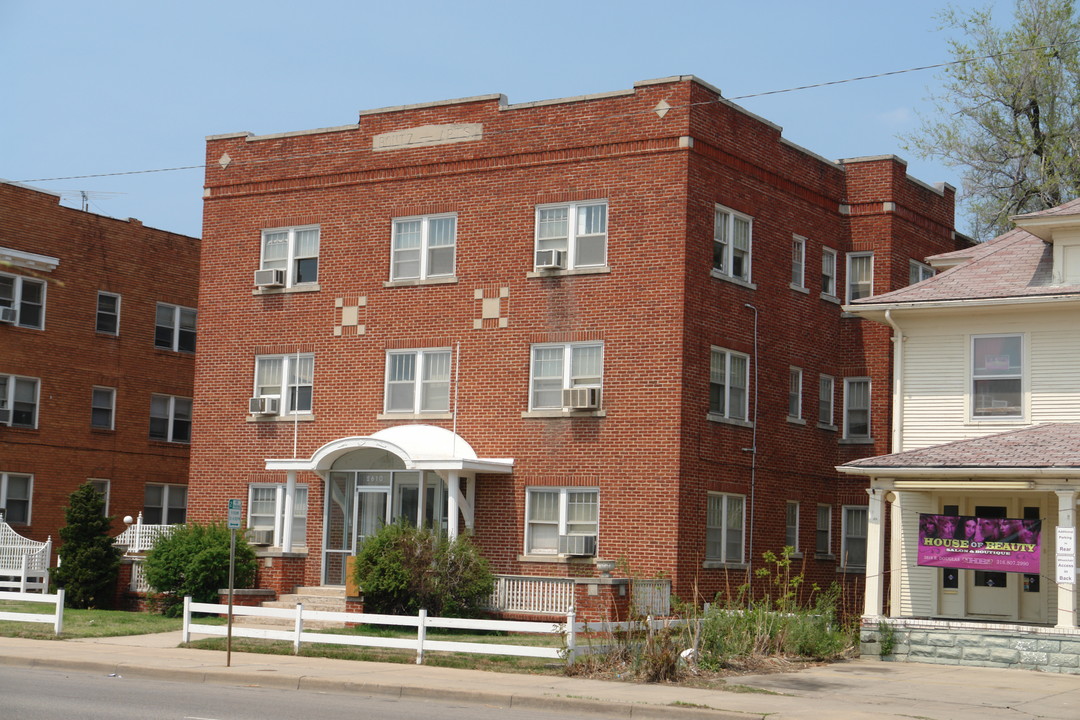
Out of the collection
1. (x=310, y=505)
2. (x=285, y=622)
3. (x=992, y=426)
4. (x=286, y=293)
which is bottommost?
(x=285, y=622)

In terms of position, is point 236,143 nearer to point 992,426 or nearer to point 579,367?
point 579,367

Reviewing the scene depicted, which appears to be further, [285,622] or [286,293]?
[286,293]

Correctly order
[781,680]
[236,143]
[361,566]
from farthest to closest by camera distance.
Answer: [236,143], [361,566], [781,680]

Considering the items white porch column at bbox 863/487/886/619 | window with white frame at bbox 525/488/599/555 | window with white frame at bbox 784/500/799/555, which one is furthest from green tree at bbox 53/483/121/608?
white porch column at bbox 863/487/886/619

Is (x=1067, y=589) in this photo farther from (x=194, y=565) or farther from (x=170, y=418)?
(x=170, y=418)

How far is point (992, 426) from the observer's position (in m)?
26.7

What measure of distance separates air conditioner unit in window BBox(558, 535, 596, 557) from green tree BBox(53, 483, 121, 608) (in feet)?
34.6

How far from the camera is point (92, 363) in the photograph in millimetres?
41000

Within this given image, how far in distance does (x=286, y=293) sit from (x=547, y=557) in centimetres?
931

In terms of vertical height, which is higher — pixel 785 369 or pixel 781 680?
pixel 785 369

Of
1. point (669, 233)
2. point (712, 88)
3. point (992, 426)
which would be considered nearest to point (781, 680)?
point (992, 426)

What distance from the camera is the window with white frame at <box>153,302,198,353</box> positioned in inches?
1700

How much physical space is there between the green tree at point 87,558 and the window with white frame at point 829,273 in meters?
18.0

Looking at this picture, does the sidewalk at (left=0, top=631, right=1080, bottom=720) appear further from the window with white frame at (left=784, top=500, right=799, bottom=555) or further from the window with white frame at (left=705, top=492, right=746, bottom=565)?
the window with white frame at (left=784, top=500, right=799, bottom=555)
